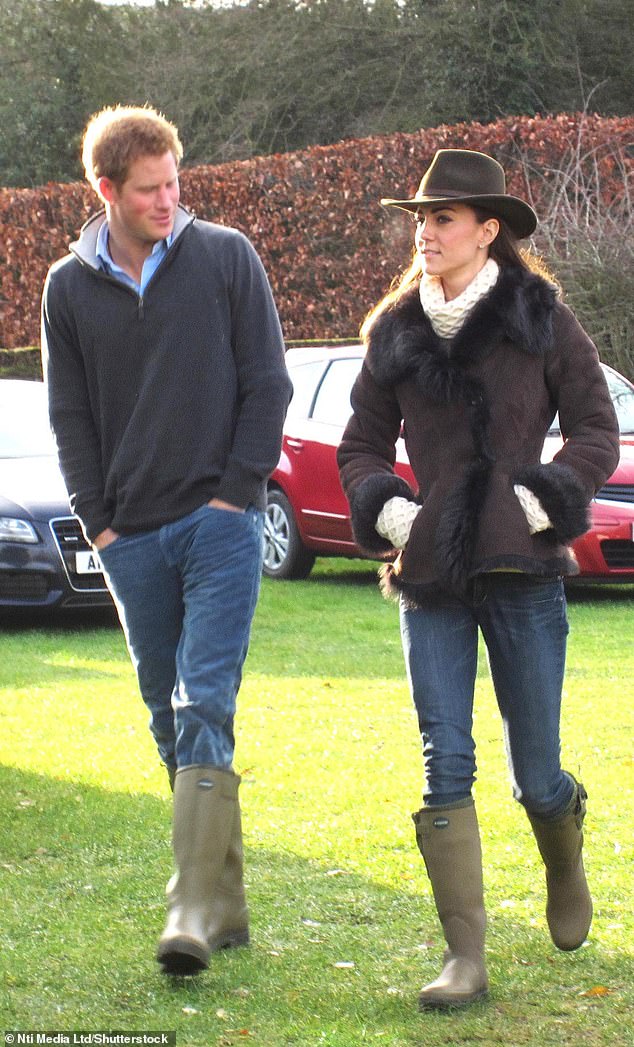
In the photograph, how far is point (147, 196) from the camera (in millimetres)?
4324

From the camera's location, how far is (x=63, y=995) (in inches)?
162

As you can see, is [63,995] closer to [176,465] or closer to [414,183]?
[176,465]

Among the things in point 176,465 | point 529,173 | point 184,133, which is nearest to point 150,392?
point 176,465

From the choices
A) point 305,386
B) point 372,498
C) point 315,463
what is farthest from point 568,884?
point 305,386

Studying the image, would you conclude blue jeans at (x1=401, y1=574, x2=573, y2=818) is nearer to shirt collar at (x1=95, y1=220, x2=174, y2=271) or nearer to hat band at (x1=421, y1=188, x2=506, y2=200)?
hat band at (x1=421, y1=188, x2=506, y2=200)

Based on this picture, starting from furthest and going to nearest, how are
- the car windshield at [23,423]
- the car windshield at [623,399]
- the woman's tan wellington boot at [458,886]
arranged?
1. the car windshield at [623,399]
2. the car windshield at [23,423]
3. the woman's tan wellington boot at [458,886]

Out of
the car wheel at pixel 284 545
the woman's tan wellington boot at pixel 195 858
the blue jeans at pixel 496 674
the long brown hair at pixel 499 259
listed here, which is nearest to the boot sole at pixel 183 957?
the woman's tan wellington boot at pixel 195 858

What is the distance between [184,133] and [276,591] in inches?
656

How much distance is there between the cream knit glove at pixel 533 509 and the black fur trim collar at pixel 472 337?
0.29m

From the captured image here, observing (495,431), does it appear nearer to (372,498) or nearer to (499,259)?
(372,498)

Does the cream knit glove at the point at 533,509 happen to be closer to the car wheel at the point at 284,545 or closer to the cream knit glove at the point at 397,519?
the cream knit glove at the point at 397,519

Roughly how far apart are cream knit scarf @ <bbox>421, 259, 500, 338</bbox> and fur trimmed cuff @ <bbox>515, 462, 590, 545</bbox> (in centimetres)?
42

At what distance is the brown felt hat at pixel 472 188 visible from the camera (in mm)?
4230

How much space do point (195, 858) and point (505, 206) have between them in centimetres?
181
